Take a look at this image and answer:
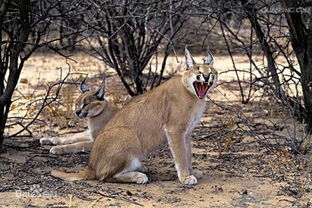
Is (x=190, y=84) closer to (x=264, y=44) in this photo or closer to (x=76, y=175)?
(x=76, y=175)

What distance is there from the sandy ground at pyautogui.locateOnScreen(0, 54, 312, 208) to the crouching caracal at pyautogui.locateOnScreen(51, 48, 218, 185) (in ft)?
0.40

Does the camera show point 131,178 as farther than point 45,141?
No

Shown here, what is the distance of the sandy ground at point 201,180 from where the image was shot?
4816 millimetres

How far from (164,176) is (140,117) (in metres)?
0.59

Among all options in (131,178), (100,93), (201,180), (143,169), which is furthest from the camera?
(100,93)

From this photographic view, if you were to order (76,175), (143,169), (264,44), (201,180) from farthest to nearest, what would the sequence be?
A: (264,44) < (143,169) < (201,180) < (76,175)

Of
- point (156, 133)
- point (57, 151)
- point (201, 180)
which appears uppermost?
point (156, 133)

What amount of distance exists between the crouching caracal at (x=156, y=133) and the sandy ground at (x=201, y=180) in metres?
0.12

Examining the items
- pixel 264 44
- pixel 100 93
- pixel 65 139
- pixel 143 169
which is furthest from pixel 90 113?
pixel 264 44

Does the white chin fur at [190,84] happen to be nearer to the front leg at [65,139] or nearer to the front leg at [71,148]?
the front leg at [71,148]

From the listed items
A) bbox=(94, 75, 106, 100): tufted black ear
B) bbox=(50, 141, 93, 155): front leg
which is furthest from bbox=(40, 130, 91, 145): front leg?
bbox=(94, 75, 106, 100): tufted black ear

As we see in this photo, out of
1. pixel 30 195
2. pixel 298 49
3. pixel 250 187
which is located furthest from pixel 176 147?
pixel 298 49

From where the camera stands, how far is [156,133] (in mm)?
5414

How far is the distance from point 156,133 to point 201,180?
581 millimetres
